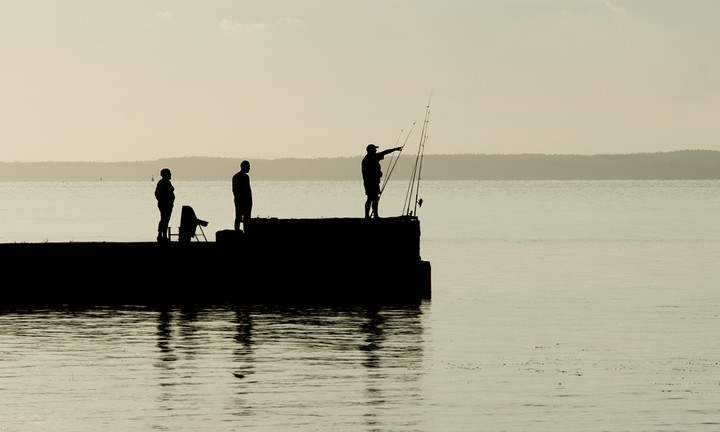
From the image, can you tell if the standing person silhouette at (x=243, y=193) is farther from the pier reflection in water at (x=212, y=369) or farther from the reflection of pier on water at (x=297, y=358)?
the pier reflection in water at (x=212, y=369)

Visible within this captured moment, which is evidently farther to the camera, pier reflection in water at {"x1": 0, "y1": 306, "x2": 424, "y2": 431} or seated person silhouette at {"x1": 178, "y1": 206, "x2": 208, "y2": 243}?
seated person silhouette at {"x1": 178, "y1": 206, "x2": 208, "y2": 243}

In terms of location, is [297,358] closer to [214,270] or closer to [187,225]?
[214,270]

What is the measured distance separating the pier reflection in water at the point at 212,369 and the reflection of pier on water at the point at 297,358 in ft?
0.05

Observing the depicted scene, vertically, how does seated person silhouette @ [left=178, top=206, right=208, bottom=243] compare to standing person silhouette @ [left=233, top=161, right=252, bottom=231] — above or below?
below

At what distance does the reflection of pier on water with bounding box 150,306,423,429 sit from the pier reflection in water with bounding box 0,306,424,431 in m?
0.02

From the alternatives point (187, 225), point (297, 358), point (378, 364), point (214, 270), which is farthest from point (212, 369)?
point (187, 225)

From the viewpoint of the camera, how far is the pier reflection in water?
35.7 ft

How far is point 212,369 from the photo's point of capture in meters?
13.6

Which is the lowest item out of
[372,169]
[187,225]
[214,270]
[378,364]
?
[378,364]

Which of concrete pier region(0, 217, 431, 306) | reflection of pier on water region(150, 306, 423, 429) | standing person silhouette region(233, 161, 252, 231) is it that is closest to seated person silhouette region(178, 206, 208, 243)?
concrete pier region(0, 217, 431, 306)

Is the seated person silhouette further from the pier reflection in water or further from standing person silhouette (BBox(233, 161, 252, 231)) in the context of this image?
the pier reflection in water

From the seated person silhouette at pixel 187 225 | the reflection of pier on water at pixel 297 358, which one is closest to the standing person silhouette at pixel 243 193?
the seated person silhouette at pixel 187 225

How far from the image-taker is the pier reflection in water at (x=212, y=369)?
35.7 feet

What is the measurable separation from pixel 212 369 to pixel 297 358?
1287 mm
